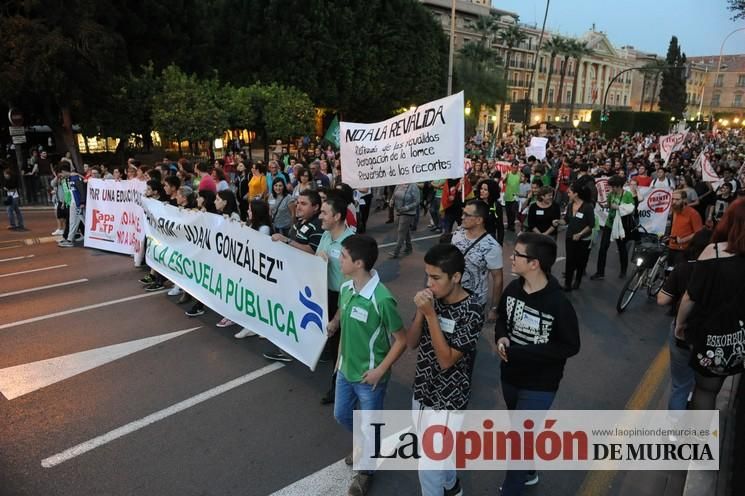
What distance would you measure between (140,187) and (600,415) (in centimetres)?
810

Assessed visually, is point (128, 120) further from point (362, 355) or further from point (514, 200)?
point (362, 355)

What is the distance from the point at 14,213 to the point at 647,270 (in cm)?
1434

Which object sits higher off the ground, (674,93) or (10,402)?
(674,93)

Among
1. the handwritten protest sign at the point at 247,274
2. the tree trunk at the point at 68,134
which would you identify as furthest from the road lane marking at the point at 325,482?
the tree trunk at the point at 68,134

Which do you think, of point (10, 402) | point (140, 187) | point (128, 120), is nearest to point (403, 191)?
point (140, 187)

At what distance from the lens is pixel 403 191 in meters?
10.1

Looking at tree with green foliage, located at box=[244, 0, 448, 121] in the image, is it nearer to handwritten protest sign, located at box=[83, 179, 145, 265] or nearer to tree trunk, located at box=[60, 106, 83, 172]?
tree trunk, located at box=[60, 106, 83, 172]

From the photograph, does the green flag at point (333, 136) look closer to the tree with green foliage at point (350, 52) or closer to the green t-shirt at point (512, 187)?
the green t-shirt at point (512, 187)

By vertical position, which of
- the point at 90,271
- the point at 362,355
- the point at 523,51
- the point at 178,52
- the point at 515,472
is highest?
the point at 523,51

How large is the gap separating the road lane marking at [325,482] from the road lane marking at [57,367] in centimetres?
300

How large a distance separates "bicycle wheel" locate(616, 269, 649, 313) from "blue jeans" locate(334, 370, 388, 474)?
16.8 feet

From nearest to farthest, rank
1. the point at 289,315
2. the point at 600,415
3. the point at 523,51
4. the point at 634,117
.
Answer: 1. the point at 600,415
2. the point at 289,315
3. the point at 634,117
4. the point at 523,51

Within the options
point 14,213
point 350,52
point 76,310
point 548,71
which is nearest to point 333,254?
point 76,310

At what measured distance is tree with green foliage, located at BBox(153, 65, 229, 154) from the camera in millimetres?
22344
